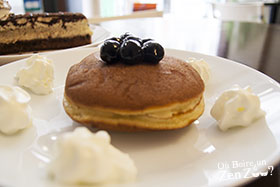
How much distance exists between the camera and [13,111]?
0.84 meters

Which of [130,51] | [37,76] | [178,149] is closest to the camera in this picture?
[178,149]

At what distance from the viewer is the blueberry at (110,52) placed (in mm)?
966

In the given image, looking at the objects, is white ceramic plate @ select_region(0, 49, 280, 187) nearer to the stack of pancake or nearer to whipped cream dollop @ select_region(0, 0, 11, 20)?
the stack of pancake

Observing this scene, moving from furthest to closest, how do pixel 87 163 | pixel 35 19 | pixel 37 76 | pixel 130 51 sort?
pixel 35 19, pixel 37 76, pixel 130 51, pixel 87 163

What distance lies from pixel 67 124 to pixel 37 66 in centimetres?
39

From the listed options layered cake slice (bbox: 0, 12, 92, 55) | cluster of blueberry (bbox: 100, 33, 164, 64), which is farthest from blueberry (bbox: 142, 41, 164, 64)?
layered cake slice (bbox: 0, 12, 92, 55)

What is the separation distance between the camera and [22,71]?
1.17m

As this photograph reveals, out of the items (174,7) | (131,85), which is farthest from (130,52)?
(174,7)

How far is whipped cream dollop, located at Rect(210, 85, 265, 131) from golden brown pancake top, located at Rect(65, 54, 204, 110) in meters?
0.11

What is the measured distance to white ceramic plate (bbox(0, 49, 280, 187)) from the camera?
64 centimetres

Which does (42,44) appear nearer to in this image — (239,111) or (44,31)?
(44,31)

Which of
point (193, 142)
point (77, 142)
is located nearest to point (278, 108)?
point (193, 142)

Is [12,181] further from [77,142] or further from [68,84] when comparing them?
[68,84]

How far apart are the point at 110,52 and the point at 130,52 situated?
0.08 m
